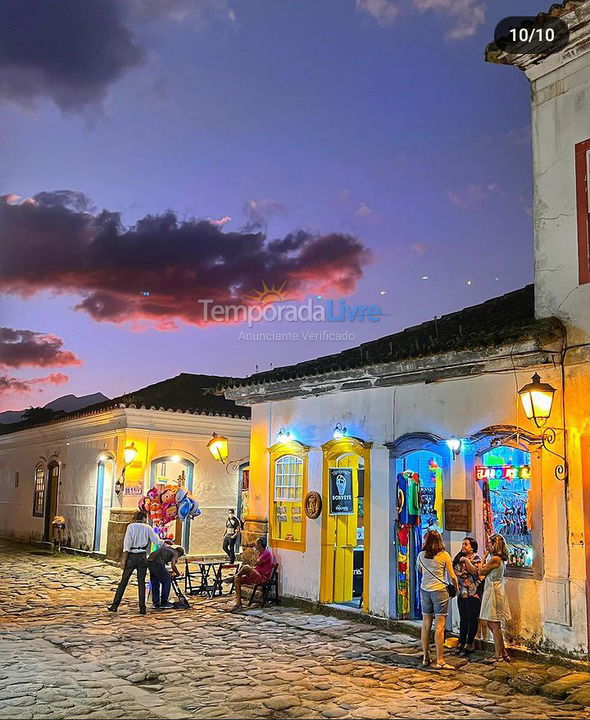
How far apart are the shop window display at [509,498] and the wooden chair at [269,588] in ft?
15.9

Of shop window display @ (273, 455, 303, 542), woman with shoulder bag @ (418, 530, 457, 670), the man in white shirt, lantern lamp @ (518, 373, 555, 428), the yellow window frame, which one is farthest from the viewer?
shop window display @ (273, 455, 303, 542)

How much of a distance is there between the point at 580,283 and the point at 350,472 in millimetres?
5509

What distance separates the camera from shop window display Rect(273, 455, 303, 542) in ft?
44.7

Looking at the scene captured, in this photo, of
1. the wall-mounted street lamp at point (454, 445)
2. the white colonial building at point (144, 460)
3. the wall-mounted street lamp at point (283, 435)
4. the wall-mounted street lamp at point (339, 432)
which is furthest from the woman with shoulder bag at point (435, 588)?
the white colonial building at point (144, 460)

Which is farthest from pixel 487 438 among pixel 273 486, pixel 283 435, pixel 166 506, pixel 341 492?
pixel 166 506

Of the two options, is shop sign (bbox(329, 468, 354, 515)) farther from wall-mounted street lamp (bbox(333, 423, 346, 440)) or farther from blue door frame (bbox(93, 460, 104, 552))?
blue door frame (bbox(93, 460, 104, 552))

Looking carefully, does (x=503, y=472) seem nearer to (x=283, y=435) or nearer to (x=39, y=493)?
(x=283, y=435)

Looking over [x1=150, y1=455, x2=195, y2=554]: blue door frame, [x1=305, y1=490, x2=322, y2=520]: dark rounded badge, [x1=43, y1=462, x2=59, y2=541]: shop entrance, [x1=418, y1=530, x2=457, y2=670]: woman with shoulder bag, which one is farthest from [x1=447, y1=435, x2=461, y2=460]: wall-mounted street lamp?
[x1=43, y1=462, x2=59, y2=541]: shop entrance

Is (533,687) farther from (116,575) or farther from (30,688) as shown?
(116,575)

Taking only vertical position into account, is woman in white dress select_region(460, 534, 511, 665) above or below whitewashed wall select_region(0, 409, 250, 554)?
below

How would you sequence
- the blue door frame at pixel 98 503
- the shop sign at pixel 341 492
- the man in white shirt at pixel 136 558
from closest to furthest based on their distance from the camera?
the man in white shirt at pixel 136 558 → the shop sign at pixel 341 492 → the blue door frame at pixel 98 503

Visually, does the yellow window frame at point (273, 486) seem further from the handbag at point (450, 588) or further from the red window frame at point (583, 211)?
the red window frame at point (583, 211)

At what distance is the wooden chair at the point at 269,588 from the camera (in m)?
13.2

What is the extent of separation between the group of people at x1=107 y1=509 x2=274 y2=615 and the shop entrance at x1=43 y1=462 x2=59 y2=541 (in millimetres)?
12395
